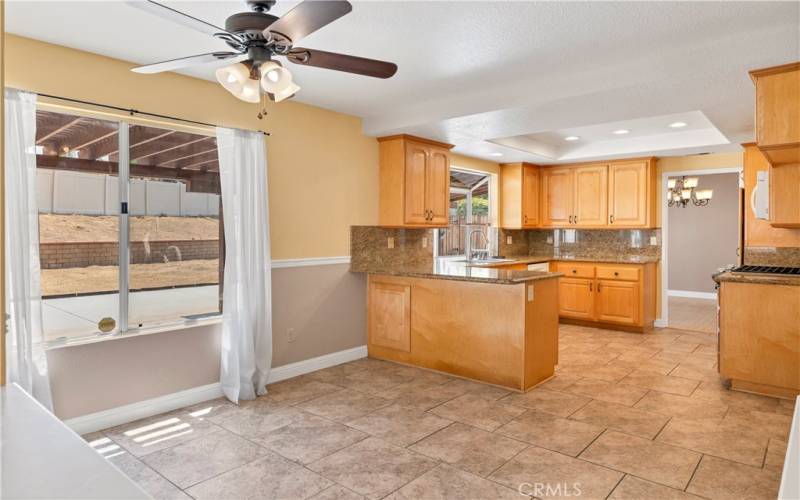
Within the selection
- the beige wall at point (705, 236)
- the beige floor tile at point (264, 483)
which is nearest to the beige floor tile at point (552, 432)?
the beige floor tile at point (264, 483)

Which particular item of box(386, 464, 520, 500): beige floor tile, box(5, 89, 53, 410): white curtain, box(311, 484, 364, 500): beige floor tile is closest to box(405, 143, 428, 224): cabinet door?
box(386, 464, 520, 500): beige floor tile

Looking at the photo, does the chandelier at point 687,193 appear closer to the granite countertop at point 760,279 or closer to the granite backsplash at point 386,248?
the granite countertop at point 760,279

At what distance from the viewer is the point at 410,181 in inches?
201

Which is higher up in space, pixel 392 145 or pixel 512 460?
pixel 392 145

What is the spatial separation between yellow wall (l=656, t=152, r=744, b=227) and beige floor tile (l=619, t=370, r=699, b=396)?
2.89 meters

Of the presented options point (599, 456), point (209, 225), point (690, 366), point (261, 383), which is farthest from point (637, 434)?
point (209, 225)

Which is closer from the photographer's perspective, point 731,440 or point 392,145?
point 731,440

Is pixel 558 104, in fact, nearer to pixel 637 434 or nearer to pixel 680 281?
pixel 637 434

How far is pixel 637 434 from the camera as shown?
3.15 meters

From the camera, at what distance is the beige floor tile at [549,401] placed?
11.8 ft

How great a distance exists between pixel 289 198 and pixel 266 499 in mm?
2597

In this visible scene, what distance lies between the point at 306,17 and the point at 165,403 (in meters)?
2.98

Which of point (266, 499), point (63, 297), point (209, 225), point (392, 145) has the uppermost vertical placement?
point (392, 145)

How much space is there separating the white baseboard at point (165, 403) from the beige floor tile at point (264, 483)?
118 centimetres
